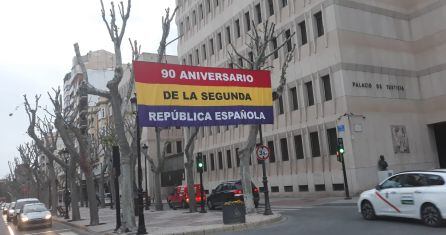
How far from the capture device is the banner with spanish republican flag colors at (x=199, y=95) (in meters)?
Result: 18.8

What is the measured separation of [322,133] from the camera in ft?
105

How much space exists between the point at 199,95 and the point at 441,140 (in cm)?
2204

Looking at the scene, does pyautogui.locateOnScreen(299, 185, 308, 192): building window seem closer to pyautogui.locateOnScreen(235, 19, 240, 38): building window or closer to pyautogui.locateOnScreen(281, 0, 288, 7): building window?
pyautogui.locateOnScreen(281, 0, 288, 7): building window

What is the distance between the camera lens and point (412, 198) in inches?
547

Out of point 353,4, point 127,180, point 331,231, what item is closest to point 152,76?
point 127,180

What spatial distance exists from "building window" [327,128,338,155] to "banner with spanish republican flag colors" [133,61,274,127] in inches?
413

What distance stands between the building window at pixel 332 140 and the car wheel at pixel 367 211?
1534 centimetres

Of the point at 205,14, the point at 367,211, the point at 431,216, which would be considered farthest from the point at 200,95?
the point at 205,14

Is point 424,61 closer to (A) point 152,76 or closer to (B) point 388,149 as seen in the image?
(B) point 388,149

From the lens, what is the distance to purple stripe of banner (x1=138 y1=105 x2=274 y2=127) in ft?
61.2

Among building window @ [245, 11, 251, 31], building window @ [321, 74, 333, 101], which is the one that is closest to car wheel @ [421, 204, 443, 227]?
building window @ [321, 74, 333, 101]

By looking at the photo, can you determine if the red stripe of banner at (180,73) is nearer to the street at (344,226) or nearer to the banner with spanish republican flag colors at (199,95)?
the banner with spanish republican flag colors at (199,95)

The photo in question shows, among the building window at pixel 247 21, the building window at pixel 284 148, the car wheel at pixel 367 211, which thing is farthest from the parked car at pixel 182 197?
the car wheel at pixel 367 211

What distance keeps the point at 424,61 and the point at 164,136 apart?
38.4m
